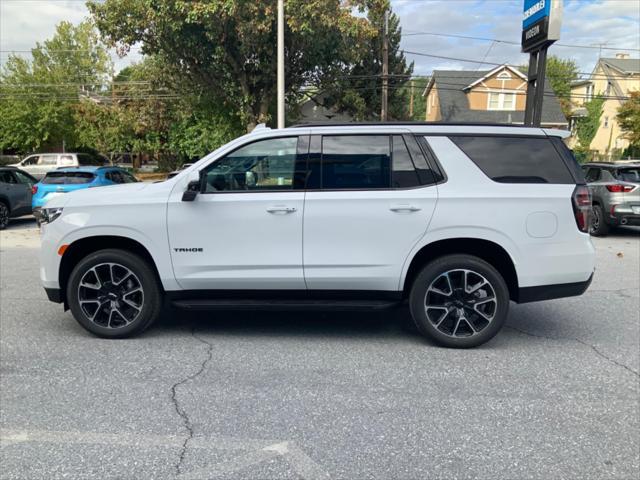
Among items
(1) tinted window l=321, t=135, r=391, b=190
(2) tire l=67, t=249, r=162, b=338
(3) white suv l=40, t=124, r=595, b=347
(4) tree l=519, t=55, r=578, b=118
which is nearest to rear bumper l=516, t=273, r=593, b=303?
(3) white suv l=40, t=124, r=595, b=347

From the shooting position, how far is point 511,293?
4.62m

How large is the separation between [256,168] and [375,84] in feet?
106

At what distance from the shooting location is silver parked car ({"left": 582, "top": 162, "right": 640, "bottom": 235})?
1138cm

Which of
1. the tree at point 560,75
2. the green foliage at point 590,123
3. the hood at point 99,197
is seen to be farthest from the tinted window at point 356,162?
the tree at point 560,75

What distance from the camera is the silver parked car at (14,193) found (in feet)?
42.9

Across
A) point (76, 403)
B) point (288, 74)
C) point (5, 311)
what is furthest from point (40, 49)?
point (76, 403)

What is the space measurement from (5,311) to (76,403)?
9.42 ft

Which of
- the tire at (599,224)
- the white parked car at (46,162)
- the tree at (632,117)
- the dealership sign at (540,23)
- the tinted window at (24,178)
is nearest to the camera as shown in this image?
the tire at (599,224)

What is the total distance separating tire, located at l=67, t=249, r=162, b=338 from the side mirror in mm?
749

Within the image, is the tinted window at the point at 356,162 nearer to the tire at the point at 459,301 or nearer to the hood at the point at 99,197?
the tire at the point at 459,301

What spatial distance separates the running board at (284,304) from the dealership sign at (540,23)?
10564 millimetres

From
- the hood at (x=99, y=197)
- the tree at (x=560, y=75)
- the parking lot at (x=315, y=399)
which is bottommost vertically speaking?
the parking lot at (x=315, y=399)

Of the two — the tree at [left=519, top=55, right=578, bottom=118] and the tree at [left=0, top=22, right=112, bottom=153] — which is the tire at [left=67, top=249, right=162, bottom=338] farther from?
the tree at [left=519, top=55, right=578, bottom=118]

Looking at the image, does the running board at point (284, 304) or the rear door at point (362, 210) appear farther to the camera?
the running board at point (284, 304)
